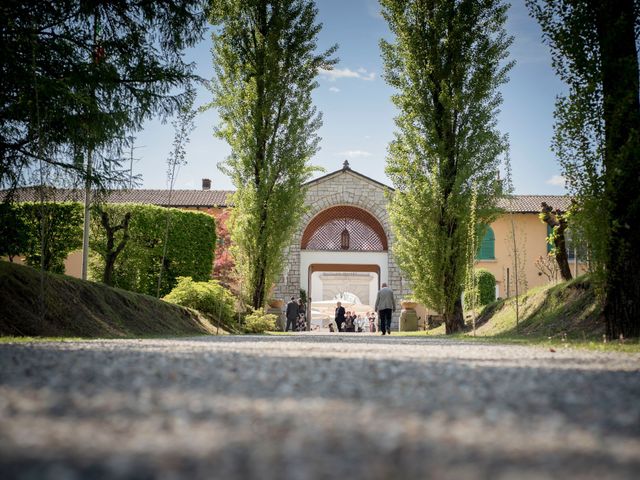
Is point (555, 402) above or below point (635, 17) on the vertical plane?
below

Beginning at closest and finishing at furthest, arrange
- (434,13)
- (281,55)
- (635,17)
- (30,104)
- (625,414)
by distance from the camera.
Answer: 1. (625,414)
2. (30,104)
3. (635,17)
4. (434,13)
5. (281,55)

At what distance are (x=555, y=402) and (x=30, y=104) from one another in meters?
7.61

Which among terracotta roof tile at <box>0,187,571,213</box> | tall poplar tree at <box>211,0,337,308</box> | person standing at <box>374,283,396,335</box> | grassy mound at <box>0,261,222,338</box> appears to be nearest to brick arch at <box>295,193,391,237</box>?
terracotta roof tile at <box>0,187,571,213</box>

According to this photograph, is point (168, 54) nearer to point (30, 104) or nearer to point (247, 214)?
point (30, 104)

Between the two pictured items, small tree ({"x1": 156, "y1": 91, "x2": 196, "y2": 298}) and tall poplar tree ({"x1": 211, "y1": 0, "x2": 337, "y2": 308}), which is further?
tall poplar tree ({"x1": 211, "y1": 0, "x2": 337, "y2": 308})

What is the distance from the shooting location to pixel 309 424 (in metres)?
2.05

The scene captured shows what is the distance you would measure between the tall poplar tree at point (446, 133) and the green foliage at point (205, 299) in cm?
537

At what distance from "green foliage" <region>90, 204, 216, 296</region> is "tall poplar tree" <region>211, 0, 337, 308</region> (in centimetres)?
394

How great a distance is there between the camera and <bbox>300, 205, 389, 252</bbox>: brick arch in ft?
102

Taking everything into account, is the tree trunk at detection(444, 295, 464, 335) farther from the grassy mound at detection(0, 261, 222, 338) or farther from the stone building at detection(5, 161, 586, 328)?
the stone building at detection(5, 161, 586, 328)

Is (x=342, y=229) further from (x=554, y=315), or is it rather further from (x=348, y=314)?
(x=554, y=315)

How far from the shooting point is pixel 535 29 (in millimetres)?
9500

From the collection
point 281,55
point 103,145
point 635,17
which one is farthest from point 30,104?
point 281,55

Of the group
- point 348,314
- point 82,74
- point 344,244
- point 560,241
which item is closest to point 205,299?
point 82,74
